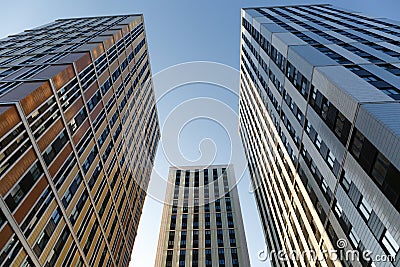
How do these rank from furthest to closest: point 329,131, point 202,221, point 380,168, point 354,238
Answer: point 202,221, point 329,131, point 354,238, point 380,168

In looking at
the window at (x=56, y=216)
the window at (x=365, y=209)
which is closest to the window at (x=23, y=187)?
the window at (x=56, y=216)

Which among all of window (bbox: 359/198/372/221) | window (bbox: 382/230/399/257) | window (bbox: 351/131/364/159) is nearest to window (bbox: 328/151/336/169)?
window (bbox: 351/131/364/159)

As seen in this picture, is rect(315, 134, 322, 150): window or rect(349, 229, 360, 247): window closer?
rect(349, 229, 360, 247): window

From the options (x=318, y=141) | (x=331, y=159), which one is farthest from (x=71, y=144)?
(x=331, y=159)

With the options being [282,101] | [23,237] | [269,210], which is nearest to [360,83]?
[282,101]

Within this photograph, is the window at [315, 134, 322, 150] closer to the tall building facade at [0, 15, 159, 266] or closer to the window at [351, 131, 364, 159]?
the window at [351, 131, 364, 159]

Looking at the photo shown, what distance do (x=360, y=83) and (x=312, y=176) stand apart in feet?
38.4

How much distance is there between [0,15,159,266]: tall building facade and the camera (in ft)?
70.4

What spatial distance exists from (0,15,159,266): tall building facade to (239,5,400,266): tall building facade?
83.5 feet

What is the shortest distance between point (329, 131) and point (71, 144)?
26430mm

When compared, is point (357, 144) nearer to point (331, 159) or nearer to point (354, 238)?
point (331, 159)

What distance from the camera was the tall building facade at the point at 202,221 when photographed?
6844 cm

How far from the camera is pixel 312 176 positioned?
1203 inches

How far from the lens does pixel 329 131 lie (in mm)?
25562
